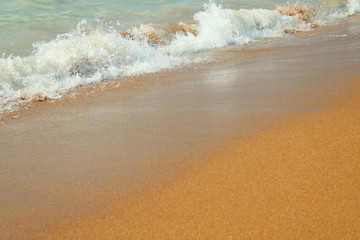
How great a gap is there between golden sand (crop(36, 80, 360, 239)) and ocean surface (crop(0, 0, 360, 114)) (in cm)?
258

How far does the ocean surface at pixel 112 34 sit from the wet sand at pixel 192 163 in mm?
1357

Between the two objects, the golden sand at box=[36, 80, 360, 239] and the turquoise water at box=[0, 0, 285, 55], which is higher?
the turquoise water at box=[0, 0, 285, 55]

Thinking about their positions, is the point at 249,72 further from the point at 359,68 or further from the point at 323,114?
the point at 323,114

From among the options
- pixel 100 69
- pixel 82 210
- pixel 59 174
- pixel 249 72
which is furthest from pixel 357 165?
pixel 100 69

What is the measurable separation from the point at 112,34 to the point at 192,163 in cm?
493

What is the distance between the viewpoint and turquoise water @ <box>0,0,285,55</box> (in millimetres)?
7590

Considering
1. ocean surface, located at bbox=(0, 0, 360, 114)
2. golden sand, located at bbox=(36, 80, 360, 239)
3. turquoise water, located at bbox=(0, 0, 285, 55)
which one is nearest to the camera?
golden sand, located at bbox=(36, 80, 360, 239)

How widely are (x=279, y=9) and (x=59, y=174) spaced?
9.99 m

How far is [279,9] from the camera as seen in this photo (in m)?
10.9

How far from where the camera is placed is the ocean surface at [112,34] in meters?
5.03

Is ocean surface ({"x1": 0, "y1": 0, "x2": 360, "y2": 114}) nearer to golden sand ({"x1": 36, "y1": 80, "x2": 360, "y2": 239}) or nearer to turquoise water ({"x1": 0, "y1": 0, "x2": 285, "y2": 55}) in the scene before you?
turquoise water ({"x1": 0, "y1": 0, "x2": 285, "y2": 55})

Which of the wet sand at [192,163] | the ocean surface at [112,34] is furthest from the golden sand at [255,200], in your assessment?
the ocean surface at [112,34]

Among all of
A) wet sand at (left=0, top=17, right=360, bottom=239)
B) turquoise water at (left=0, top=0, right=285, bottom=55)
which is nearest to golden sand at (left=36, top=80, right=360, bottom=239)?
wet sand at (left=0, top=17, right=360, bottom=239)

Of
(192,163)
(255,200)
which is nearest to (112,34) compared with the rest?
(192,163)
